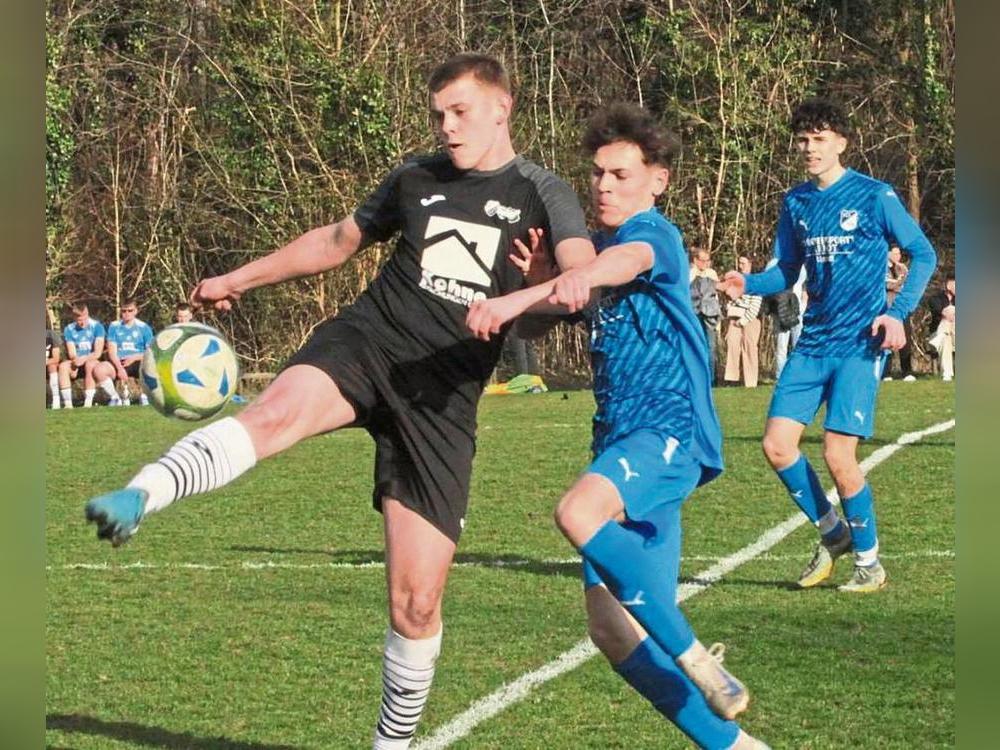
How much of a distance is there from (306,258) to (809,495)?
3.77 metres

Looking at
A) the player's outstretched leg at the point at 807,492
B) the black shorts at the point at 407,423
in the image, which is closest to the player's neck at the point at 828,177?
the player's outstretched leg at the point at 807,492

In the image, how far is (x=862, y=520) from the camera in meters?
7.67

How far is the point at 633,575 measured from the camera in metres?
4.08

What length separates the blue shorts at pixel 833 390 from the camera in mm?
7648

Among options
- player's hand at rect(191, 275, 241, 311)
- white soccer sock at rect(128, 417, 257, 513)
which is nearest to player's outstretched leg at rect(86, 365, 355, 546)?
white soccer sock at rect(128, 417, 257, 513)

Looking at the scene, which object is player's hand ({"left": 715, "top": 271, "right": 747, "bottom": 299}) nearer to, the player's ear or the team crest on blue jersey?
the team crest on blue jersey

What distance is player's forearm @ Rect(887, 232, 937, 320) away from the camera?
762 cm

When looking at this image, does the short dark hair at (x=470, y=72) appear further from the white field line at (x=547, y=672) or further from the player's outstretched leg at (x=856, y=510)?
the player's outstretched leg at (x=856, y=510)

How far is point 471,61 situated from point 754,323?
716 inches

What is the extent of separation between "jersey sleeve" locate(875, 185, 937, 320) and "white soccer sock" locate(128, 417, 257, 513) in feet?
14.6

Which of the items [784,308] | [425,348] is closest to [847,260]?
[425,348]

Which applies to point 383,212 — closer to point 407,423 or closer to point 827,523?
point 407,423
